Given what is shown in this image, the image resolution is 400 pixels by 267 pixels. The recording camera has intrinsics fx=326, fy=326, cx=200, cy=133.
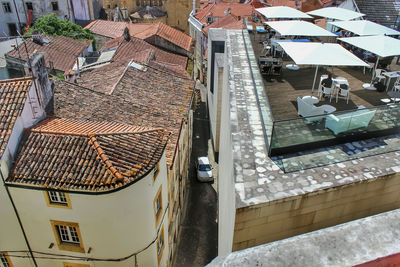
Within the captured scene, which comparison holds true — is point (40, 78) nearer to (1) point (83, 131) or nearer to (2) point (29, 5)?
(1) point (83, 131)

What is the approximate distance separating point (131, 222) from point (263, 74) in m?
8.81

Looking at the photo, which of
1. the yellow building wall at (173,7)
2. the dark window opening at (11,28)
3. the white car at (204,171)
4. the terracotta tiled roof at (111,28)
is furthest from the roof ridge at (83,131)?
the yellow building wall at (173,7)

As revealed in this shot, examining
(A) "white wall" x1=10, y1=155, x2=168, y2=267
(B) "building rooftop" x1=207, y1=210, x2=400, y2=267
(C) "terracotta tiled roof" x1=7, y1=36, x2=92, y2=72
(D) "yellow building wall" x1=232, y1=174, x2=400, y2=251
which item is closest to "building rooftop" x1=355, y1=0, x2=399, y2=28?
(D) "yellow building wall" x1=232, y1=174, x2=400, y2=251

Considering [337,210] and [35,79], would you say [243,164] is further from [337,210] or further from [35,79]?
[35,79]

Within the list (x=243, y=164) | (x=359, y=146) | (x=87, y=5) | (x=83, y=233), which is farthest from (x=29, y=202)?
(x=87, y=5)

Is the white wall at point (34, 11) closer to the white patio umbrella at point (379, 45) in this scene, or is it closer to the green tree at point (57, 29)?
the green tree at point (57, 29)

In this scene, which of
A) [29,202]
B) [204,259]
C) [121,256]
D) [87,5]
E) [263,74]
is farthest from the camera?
[87,5]

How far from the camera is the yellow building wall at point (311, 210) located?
7.16 m

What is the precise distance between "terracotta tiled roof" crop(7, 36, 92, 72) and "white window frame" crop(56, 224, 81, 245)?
64.7 ft

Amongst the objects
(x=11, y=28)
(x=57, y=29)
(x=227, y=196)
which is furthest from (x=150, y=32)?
(x=227, y=196)

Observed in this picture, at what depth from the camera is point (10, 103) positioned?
12.3 m

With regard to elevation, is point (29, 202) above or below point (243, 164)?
below

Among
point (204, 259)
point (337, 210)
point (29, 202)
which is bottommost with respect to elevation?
point (204, 259)

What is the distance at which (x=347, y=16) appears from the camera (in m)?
22.7
